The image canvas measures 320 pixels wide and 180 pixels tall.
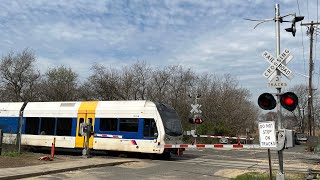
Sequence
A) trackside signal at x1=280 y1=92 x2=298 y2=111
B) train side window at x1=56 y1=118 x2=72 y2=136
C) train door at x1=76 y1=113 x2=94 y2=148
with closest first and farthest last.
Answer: trackside signal at x1=280 y1=92 x2=298 y2=111
train door at x1=76 y1=113 x2=94 y2=148
train side window at x1=56 y1=118 x2=72 y2=136

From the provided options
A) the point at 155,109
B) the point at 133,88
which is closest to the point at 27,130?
the point at 155,109

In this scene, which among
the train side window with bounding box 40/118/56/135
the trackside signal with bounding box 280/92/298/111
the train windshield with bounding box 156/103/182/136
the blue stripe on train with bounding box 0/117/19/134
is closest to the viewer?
the trackside signal with bounding box 280/92/298/111

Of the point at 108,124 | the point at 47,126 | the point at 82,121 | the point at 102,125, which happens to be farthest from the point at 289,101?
the point at 47,126

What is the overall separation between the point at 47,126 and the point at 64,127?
1396 millimetres

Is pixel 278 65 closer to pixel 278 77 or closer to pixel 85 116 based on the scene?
pixel 278 77

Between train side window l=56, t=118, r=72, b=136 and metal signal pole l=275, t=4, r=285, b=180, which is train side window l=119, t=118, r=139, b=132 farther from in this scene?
metal signal pole l=275, t=4, r=285, b=180

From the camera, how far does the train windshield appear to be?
827 inches

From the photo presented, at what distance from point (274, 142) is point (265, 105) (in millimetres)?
1020

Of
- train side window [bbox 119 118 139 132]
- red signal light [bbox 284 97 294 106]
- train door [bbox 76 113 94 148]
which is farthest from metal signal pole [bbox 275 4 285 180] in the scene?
train door [bbox 76 113 94 148]

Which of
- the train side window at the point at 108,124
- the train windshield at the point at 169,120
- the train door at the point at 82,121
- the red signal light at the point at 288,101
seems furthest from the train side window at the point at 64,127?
the red signal light at the point at 288,101

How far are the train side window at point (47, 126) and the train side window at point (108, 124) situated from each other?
3520mm

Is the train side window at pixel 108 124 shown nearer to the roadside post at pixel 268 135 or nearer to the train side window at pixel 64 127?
the train side window at pixel 64 127

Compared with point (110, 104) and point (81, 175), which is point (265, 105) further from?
point (110, 104)

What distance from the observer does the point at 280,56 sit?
10781mm
